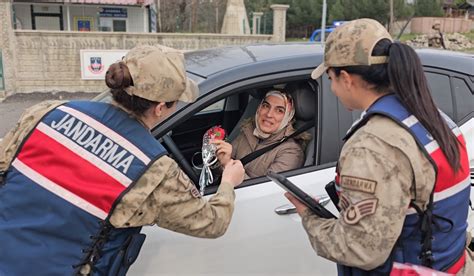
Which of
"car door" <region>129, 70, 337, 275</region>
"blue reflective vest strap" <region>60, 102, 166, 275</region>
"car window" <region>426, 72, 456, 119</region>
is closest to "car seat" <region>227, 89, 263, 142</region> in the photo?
"car door" <region>129, 70, 337, 275</region>

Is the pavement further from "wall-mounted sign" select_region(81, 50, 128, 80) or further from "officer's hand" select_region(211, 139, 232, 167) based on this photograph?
"officer's hand" select_region(211, 139, 232, 167)

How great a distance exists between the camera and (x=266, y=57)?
97.2 inches

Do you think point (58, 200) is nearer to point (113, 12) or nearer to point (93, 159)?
point (93, 159)

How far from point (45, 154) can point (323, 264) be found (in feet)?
4.46

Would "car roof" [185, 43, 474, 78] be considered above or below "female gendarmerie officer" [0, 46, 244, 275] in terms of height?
above

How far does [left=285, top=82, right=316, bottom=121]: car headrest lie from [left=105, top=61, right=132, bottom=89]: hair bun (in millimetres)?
1266

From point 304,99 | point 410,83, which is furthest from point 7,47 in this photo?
point 410,83

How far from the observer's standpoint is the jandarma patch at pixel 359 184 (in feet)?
4.57

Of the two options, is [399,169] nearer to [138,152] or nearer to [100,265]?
[138,152]

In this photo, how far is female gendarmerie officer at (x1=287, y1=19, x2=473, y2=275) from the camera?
1.40 metres

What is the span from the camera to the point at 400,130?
4.68 ft

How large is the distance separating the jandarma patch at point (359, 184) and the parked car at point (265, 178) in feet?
2.51

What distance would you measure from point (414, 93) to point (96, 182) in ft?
3.33

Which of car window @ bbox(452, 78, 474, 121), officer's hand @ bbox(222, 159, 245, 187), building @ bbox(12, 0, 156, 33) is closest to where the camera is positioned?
officer's hand @ bbox(222, 159, 245, 187)
